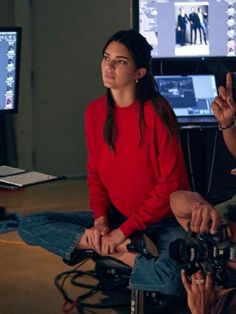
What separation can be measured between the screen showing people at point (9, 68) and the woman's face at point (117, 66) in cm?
69

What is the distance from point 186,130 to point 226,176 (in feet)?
3.04

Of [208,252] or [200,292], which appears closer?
[208,252]

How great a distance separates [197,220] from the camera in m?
2.11

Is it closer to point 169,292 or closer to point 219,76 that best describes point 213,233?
point 169,292

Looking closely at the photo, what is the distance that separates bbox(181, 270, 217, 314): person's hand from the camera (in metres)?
2.11

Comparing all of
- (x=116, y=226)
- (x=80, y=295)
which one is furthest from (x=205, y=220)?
(x=80, y=295)

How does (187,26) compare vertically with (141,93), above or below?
above

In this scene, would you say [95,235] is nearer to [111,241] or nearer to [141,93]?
[111,241]

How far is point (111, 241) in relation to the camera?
8.71ft

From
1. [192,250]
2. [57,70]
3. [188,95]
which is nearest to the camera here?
[192,250]

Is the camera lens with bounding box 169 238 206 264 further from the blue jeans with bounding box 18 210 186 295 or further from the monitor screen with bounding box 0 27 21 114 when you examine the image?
the monitor screen with bounding box 0 27 21 114

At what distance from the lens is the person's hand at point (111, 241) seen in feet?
8.70

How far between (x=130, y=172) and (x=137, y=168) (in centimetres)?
3

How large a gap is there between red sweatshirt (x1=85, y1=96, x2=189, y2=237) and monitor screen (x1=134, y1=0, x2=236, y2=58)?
4.97 ft
